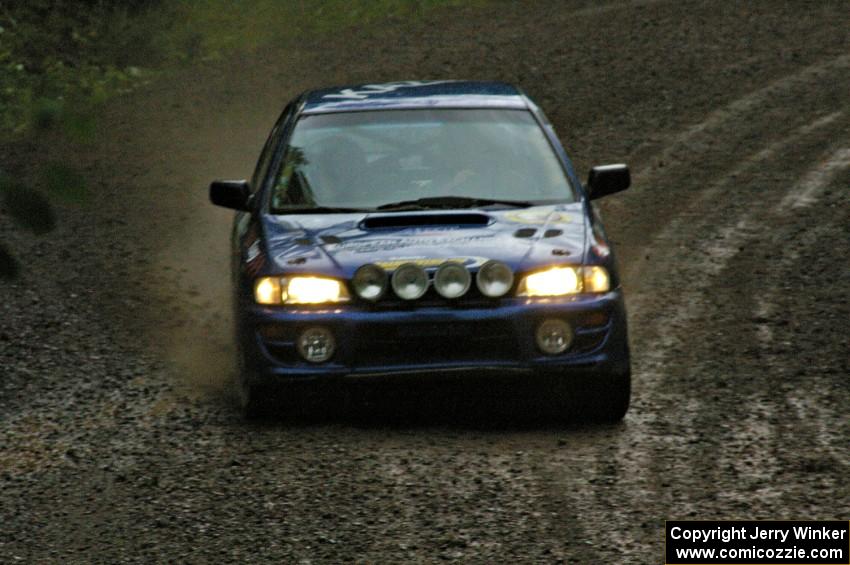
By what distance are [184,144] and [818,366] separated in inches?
444

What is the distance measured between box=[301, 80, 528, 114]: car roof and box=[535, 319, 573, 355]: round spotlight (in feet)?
6.71

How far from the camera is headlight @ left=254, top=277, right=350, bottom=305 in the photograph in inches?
283

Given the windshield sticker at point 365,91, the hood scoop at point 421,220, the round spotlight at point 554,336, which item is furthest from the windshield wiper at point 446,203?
the windshield sticker at point 365,91

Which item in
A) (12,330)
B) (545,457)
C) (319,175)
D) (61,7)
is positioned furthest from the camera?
(61,7)

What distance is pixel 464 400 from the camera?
26.9 ft

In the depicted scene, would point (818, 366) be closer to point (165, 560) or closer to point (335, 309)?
point (335, 309)

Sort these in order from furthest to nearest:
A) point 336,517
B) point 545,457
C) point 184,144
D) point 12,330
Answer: point 184,144, point 12,330, point 545,457, point 336,517

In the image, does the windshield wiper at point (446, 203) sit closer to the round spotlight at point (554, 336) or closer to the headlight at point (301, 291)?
the headlight at point (301, 291)

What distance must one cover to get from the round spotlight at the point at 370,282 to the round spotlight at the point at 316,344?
0.25 meters

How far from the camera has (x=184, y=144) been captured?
18469mm

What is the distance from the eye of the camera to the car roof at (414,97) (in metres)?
8.80

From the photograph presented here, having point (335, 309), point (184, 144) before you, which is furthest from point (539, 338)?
point (184, 144)

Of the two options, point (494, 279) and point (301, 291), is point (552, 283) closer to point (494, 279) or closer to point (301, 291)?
point (494, 279)

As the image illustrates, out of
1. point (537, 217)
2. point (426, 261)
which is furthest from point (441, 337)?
point (537, 217)
